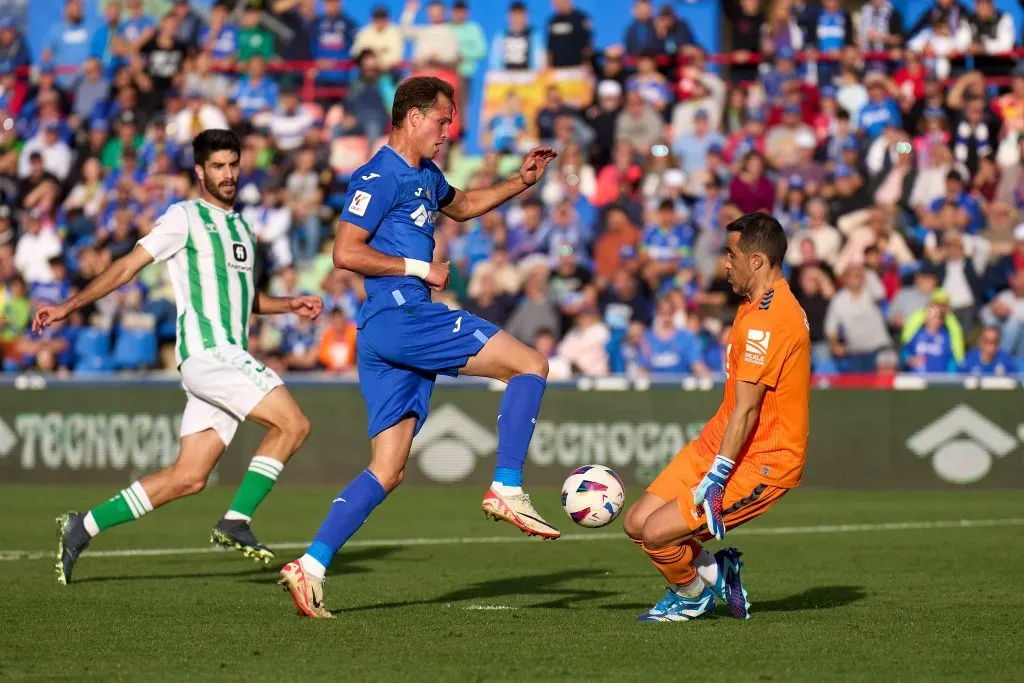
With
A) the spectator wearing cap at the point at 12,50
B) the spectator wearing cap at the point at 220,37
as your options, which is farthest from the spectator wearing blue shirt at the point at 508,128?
the spectator wearing cap at the point at 12,50

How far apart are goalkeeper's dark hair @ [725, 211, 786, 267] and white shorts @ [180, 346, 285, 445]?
3139 millimetres

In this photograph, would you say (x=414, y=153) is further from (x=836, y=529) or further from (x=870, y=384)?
(x=870, y=384)

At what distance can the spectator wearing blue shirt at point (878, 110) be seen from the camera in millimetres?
20219

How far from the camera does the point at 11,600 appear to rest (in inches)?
336

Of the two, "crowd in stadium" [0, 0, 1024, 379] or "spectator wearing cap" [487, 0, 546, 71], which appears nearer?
"crowd in stadium" [0, 0, 1024, 379]

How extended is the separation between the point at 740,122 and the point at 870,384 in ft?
19.5

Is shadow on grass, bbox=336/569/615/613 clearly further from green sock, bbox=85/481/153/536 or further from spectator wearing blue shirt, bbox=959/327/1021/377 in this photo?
spectator wearing blue shirt, bbox=959/327/1021/377

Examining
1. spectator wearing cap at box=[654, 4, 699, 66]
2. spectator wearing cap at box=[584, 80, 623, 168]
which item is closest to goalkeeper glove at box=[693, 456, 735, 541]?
spectator wearing cap at box=[584, 80, 623, 168]

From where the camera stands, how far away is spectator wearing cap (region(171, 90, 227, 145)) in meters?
23.0

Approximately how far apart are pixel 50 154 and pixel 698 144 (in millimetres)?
9475

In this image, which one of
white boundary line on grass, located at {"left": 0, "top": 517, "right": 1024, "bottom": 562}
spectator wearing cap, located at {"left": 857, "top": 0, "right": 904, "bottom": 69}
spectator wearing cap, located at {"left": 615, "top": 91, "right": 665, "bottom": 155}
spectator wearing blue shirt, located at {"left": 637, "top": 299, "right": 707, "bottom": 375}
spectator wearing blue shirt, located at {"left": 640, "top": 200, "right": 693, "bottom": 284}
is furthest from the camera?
spectator wearing cap, located at {"left": 857, "top": 0, "right": 904, "bottom": 69}

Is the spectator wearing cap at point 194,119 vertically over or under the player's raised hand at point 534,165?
over

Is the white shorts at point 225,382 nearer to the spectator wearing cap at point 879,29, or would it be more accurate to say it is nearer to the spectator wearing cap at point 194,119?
the spectator wearing cap at point 879,29

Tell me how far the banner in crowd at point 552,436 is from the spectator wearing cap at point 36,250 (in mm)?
4930
